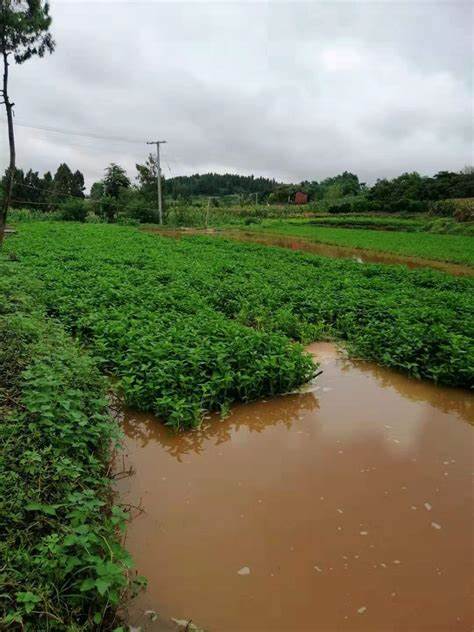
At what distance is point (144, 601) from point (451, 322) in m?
6.46

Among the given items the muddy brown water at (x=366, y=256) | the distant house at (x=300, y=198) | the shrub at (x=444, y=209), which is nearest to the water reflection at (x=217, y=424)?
the muddy brown water at (x=366, y=256)

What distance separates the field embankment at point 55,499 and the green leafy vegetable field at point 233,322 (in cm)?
92

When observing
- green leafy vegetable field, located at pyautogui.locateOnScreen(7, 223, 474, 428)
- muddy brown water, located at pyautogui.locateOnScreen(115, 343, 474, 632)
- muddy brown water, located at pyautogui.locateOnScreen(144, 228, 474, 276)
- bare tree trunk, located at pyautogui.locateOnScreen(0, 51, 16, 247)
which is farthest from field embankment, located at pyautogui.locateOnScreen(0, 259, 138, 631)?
muddy brown water, located at pyautogui.locateOnScreen(144, 228, 474, 276)

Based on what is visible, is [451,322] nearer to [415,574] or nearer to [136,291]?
[415,574]

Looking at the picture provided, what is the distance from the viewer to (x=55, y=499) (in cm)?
290

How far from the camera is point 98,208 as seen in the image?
148 feet

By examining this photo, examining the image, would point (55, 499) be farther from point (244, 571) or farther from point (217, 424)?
point (217, 424)

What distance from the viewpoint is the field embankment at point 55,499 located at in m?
2.28

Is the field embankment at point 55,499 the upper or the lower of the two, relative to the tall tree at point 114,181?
lower

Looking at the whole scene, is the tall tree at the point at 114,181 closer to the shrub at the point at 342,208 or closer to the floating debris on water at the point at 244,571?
the shrub at the point at 342,208

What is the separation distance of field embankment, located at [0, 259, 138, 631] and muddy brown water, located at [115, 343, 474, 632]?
0.41 meters

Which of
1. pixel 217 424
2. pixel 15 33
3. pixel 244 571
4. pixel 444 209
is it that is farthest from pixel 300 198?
pixel 244 571

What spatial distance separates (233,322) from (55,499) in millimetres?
4343

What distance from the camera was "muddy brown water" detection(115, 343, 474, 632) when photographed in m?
2.72
